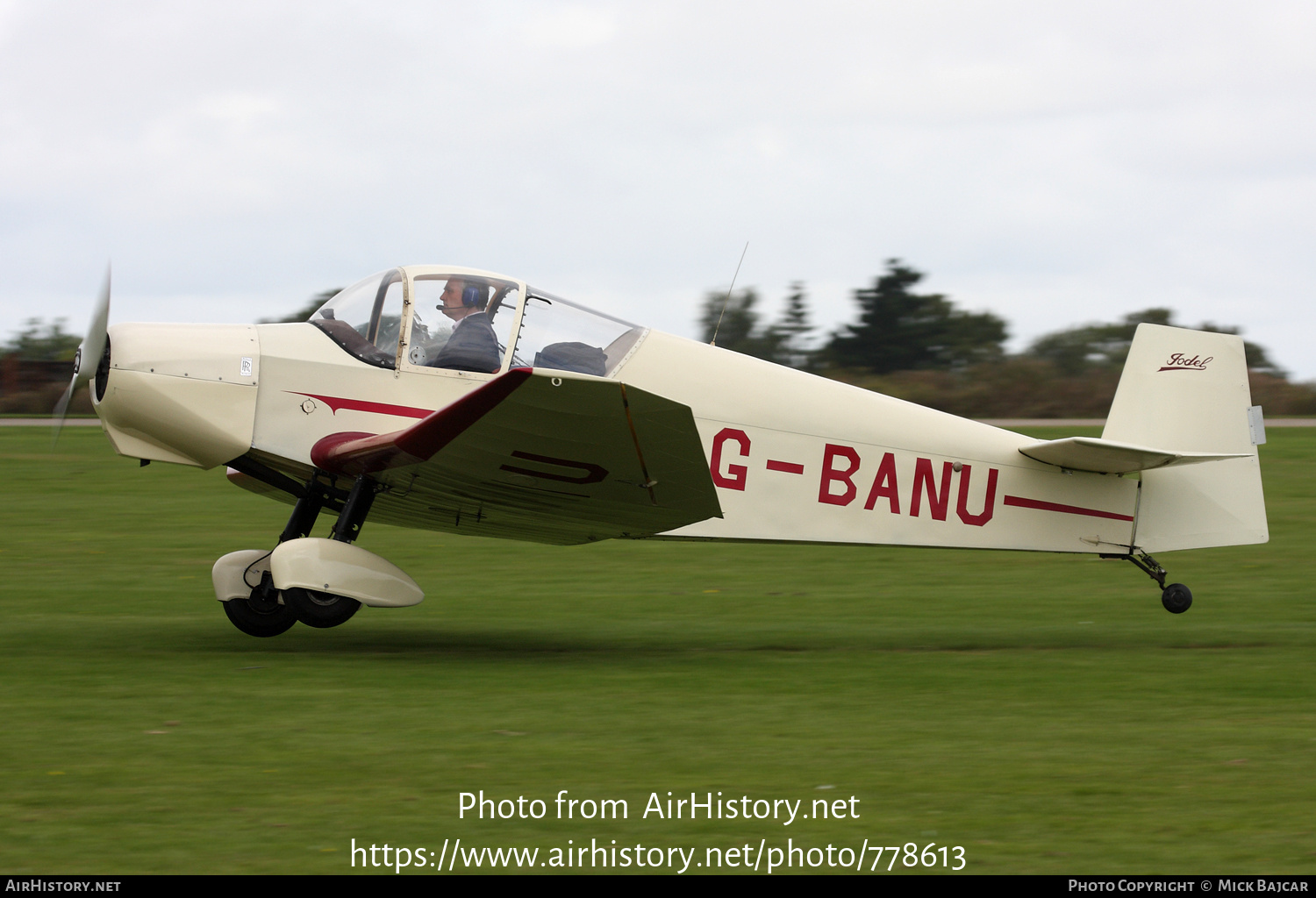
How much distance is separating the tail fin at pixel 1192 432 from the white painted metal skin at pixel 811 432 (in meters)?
0.01

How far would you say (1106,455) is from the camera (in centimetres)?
814

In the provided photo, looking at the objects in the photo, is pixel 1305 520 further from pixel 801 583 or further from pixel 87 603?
pixel 87 603

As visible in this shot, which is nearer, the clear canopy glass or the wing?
the wing

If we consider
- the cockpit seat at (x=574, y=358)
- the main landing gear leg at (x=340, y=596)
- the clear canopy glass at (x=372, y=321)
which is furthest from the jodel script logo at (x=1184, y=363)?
the main landing gear leg at (x=340, y=596)

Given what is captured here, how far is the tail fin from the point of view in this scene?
27.6 feet

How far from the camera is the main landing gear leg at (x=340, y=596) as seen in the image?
7.27 meters

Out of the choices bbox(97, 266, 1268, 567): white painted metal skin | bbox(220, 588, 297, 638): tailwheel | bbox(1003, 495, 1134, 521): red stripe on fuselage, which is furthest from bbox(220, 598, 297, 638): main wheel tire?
bbox(1003, 495, 1134, 521): red stripe on fuselage

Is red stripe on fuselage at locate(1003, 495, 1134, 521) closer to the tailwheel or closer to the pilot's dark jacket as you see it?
the pilot's dark jacket

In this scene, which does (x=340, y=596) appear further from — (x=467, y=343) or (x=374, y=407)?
(x=467, y=343)

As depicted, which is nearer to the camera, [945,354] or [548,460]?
[548,460]

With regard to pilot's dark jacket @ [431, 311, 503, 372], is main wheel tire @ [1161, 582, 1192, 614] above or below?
below

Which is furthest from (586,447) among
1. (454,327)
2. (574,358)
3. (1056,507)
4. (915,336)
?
(915,336)

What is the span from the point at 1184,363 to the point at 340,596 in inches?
226

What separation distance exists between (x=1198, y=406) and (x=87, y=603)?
800 cm
